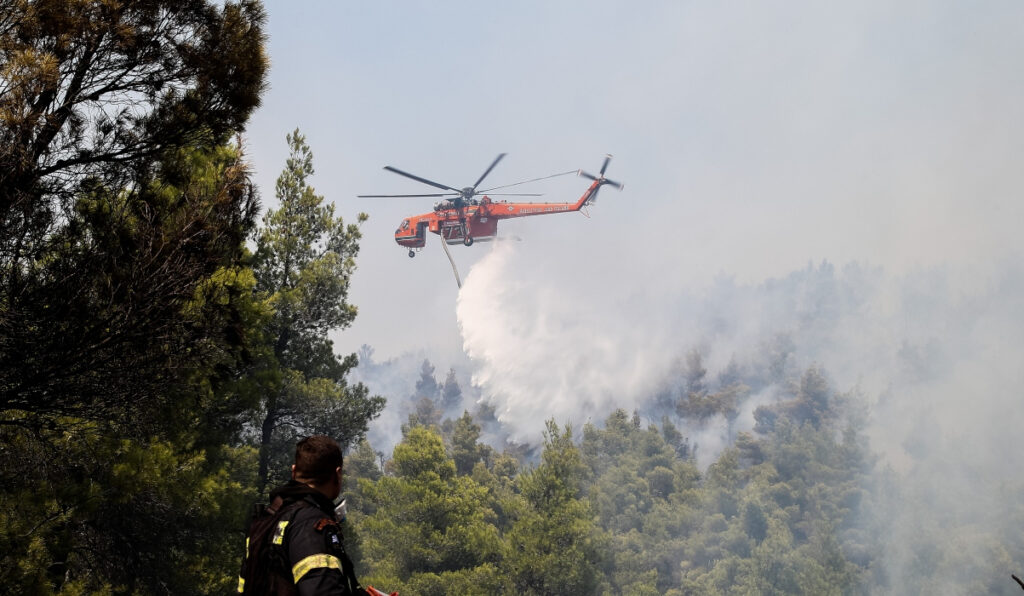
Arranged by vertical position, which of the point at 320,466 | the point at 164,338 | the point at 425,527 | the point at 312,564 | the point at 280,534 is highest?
the point at 425,527

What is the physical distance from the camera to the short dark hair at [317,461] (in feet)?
10.7

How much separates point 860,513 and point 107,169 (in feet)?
265

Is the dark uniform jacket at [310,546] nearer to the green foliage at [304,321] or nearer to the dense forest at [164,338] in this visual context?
the dense forest at [164,338]

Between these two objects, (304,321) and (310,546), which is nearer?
(310,546)

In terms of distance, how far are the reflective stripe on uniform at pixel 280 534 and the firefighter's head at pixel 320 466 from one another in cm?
20

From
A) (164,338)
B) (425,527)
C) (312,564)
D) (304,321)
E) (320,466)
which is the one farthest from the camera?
(425,527)

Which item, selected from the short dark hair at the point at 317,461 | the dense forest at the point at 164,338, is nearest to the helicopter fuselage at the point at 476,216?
the dense forest at the point at 164,338

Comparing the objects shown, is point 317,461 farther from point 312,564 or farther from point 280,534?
point 312,564

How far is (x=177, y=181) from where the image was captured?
8.32m

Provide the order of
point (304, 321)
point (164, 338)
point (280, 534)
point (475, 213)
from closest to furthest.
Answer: point (280, 534) → point (164, 338) → point (304, 321) → point (475, 213)

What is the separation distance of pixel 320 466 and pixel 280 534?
11.7 inches

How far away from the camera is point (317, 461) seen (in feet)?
10.7

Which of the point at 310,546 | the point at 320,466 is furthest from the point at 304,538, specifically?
the point at 320,466

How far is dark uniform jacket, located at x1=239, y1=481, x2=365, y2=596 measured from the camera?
2.89 m
